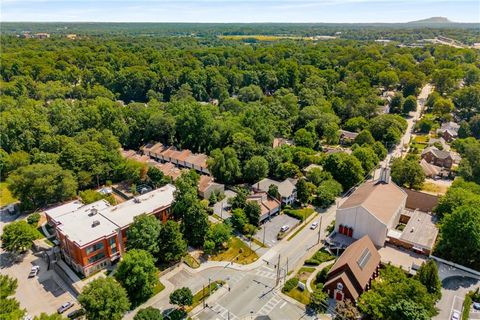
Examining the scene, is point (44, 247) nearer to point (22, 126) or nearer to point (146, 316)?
point (146, 316)

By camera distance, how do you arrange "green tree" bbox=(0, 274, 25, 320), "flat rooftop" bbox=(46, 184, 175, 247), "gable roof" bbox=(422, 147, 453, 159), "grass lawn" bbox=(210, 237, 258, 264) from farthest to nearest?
"gable roof" bbox=(422, 147, 453, 159) < "grass lawn" bbox=(210, 237, 258, 264) < "flat rooftop" bbox=(46, 184, 175, 247) < "green tree" bbox=(0, 274, 25, 320)

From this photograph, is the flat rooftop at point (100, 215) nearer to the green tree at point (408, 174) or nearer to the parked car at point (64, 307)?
the parked car at point (64, 307)

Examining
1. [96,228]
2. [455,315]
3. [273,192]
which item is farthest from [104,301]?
[455,315]

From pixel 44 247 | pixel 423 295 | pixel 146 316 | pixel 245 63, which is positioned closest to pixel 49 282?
pixel 44 247

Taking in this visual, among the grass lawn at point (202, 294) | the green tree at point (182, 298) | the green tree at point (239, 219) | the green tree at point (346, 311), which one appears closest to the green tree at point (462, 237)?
the green tree at point (346, 311)

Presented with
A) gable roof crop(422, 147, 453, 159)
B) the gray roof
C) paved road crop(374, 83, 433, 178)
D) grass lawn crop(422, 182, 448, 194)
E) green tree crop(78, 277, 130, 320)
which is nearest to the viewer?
green tree crop(78, 277, 130, 320)

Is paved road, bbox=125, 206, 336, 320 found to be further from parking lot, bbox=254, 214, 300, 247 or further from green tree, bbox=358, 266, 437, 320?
green tree, bbox=358, 266, 437, 320

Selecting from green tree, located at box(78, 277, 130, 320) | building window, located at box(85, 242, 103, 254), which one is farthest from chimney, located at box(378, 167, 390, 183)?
building window, located at box(85, 242, 103, 254)
